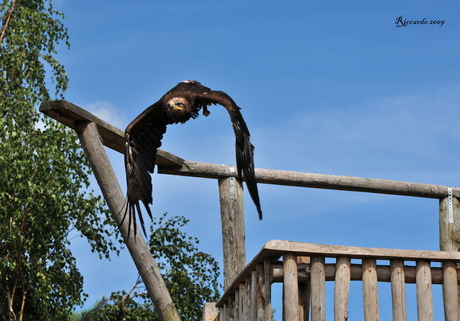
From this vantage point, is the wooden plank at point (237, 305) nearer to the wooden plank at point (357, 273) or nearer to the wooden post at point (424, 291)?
the wooden plank at point (357, 273)

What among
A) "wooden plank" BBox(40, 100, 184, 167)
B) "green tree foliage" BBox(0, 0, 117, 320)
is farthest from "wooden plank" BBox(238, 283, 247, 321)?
"green tree foliage" BBox(0, 0, 117, 320)

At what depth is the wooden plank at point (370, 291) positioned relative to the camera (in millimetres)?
4695

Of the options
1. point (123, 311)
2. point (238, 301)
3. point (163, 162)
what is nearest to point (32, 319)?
point (123, 311)

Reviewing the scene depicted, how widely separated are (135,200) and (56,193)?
22.6ft

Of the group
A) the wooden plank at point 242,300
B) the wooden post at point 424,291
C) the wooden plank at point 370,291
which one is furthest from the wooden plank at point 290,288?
the wooden post at point 424,291

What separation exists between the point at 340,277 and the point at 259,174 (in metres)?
3.20

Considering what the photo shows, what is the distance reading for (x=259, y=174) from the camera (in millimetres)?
7758

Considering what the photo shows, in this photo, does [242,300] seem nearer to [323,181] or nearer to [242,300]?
[242,300]

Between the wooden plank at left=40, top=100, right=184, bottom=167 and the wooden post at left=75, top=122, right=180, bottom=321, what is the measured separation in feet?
0.33

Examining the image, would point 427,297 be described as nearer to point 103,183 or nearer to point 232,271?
point 232,271

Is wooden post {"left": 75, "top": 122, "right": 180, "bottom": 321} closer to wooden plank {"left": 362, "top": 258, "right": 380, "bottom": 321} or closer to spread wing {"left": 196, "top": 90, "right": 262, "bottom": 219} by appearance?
spread wing {"left": 196, "top": 90, "right": 262, "bottom": 219}

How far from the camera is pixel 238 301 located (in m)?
5.56

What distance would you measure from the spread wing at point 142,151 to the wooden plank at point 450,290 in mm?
3530

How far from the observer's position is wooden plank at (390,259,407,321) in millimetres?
4734
